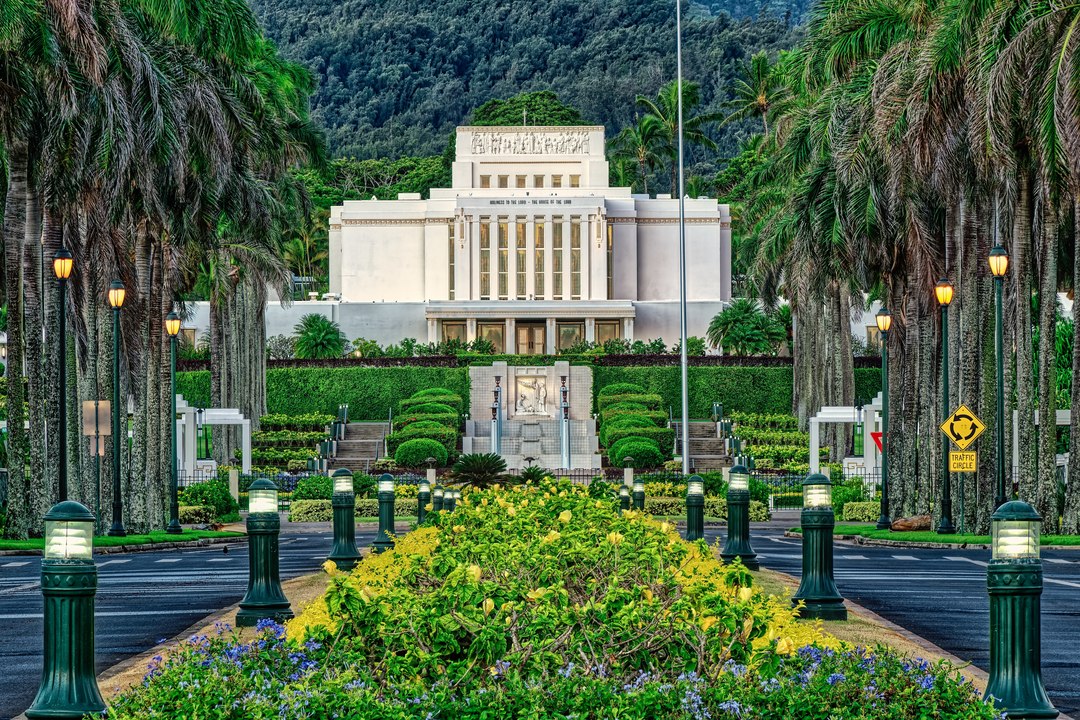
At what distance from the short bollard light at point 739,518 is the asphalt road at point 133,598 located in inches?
218

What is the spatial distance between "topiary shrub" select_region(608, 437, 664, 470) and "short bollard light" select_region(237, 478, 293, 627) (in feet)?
130

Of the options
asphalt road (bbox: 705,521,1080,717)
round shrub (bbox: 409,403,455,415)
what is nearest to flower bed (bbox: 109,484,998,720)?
asphalt road (bbox: 705,521,1080,717)

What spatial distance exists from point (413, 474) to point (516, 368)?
55.1 feet

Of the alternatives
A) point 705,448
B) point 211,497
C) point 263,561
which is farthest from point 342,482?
point 705,448

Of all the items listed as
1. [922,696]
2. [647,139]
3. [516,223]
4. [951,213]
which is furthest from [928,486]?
[647,139]

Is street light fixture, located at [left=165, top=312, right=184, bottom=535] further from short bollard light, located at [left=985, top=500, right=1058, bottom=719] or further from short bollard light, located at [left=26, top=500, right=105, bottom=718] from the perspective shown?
short bollard light, located at [left=985, top=500, right=1058, bottom=719]

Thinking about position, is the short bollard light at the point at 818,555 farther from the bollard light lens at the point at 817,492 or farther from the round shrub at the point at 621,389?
the round shrub at the point at 621,389

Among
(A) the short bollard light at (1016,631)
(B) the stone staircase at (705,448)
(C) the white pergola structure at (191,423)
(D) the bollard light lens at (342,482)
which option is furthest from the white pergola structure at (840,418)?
(A) the short bollard light at (1016,631)

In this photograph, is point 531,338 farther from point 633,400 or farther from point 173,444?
point 173,444

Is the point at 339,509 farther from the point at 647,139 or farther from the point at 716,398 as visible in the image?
the point at 647,139

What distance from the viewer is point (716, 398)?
67938mm

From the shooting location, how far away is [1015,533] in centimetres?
785

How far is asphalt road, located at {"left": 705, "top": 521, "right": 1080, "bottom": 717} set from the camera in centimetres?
1153

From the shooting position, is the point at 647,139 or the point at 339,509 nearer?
the point at 339,509
